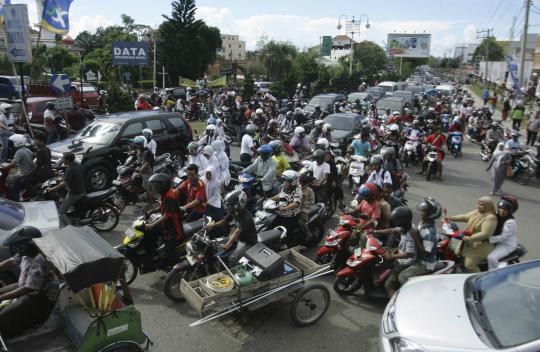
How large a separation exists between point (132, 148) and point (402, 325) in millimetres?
8059

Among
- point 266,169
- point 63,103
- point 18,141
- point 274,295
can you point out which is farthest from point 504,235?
point 63,103

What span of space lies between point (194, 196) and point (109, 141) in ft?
14.6

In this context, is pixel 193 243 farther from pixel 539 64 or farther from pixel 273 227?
pixel 539 64

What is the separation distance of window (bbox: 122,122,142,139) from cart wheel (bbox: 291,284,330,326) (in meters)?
7.37

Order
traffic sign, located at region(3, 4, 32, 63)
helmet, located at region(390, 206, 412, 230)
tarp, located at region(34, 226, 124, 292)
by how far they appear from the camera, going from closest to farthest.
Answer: tarp, located at region(34, 226, 124, 292) → helmet, located at region(390, 206, 412, 230) → traffic sign, located at region(3, 4, 32, 63)

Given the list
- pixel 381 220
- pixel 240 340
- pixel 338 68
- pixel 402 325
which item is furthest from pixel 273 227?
pixel 338 68

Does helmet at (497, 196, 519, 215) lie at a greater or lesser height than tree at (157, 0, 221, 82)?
lesser

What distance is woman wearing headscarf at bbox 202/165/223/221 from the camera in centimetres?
747

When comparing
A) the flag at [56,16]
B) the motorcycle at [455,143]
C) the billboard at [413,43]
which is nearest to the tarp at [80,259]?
the flag at [56,16]

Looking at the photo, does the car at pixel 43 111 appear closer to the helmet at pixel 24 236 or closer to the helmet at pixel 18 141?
the helmet at pixel 18 141

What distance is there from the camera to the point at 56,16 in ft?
48.5

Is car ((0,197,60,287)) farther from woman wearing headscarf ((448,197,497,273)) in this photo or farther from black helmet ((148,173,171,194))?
woman wearing headscarf ((448,197,497,273))

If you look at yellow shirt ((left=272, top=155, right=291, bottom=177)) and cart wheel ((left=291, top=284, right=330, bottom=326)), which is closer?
cart wheel ((left=291, top=284, right=330, bottom=326))

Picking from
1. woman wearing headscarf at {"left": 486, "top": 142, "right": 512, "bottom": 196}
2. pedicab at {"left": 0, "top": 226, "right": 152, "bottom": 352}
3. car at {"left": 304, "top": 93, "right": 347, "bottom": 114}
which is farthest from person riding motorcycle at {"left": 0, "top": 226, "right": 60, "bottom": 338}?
car at {"left": 304, "top": 93, "right": 347, "bottom": 114}
